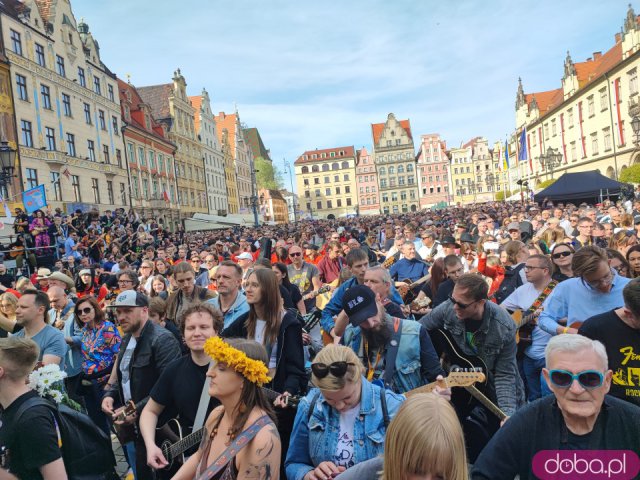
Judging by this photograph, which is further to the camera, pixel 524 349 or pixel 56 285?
pixel 56 285

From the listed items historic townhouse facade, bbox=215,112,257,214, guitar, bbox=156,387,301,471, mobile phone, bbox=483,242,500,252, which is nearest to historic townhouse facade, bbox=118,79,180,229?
historic townhouse facade, bbox=215,112,257,214

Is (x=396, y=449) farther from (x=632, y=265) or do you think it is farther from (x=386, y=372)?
(x=632, y=265)

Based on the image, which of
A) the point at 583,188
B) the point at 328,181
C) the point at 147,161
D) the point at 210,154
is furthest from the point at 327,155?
the point at 583,188

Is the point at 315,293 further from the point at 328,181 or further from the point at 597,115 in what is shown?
the point at 328,181

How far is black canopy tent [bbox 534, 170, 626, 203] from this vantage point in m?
21.9

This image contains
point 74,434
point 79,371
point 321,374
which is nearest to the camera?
point 321,374

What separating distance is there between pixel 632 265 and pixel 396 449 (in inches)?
194

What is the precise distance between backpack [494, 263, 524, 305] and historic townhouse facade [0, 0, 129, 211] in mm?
25366

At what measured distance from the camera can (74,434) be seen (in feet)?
10.7

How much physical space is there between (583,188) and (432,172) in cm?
8911

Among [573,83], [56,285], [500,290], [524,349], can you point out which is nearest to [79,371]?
[56,285]

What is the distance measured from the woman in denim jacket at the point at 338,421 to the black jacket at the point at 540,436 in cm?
57

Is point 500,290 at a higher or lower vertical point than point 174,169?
lower

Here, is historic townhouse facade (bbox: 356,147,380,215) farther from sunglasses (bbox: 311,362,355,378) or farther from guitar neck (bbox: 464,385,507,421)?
sunglasses (bbox: 311,362,355,378)
